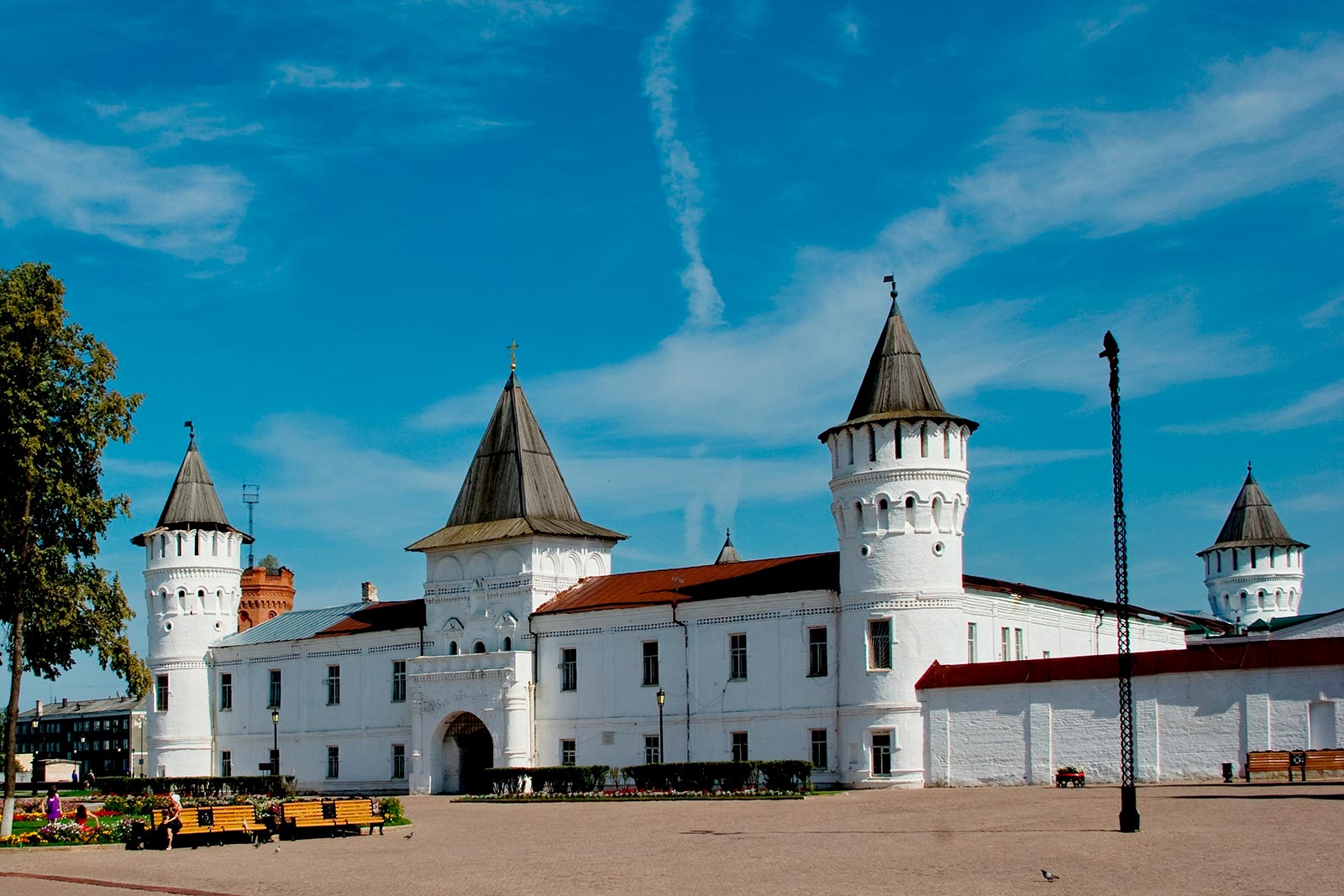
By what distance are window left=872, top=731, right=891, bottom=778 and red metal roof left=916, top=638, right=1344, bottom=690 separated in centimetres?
163

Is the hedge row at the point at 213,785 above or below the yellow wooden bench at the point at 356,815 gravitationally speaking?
below

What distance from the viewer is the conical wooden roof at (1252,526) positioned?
256 feet

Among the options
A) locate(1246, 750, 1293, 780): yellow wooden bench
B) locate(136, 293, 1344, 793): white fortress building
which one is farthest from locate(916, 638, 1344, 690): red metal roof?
locate(1246, 750, 1293, 780): yellow wooden bench

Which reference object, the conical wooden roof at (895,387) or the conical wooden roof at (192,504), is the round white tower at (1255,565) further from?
the conical wooden roof at (192,504)

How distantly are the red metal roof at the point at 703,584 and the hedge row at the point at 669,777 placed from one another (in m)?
5.32

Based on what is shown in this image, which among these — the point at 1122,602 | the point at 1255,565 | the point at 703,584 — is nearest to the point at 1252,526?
the point at 1255,565

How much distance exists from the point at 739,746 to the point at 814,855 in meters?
22.8

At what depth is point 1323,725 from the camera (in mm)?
32406

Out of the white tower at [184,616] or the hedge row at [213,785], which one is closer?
the hedge row at [213,785]

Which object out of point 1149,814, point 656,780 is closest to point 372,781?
point 656,780

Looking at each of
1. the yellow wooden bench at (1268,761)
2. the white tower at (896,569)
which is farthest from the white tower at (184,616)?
the yellow wooden bench at (1268,761)

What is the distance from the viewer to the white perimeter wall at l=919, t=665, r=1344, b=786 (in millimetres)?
32812

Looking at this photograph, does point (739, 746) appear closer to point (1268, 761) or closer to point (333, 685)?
point (1268, 761)

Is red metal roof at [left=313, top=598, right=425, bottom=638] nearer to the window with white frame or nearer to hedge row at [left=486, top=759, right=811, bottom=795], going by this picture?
hedge row at [left=486, top=759, right=811, bottom=795]
